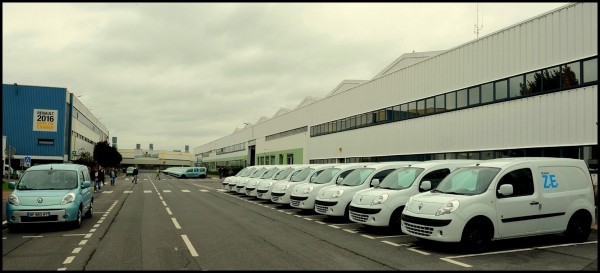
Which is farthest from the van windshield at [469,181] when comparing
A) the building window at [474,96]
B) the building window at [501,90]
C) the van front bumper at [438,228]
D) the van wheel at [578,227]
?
the building window at [474,96]

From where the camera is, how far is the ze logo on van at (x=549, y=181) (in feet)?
32.5

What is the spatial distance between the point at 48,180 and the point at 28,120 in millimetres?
51620

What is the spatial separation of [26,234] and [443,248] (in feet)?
31.1

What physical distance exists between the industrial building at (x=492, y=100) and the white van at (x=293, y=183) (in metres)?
8.25

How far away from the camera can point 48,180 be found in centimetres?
1314

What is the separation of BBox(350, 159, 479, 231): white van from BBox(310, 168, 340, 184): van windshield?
4214 mm

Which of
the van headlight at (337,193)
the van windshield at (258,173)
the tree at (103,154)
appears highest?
the tree at (103,154)

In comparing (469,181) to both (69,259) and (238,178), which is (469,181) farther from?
Result: (238,178)

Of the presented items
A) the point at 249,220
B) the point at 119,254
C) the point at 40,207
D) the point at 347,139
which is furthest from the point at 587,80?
the point at 347,139

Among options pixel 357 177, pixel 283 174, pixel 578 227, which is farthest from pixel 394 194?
pixel 283 174

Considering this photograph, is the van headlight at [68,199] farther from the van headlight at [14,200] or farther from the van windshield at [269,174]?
the van windshield at [269,174]

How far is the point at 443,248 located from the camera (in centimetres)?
947

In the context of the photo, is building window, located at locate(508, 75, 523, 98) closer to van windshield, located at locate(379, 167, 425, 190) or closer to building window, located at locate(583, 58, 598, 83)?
building window, located at locate(583, 58, 598, 83)

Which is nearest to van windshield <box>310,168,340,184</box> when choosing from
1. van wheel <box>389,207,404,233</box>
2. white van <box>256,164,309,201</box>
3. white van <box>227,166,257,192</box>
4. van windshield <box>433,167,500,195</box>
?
white van <box>256,164,309,201</box>
